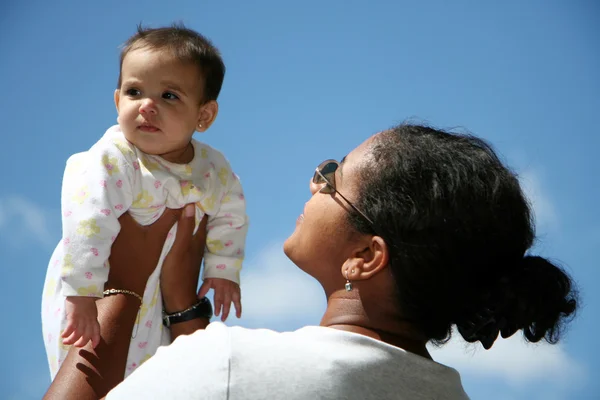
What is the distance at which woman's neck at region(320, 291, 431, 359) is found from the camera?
200 centimetres

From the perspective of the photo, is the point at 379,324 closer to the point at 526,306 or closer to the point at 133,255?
the point at 526,306

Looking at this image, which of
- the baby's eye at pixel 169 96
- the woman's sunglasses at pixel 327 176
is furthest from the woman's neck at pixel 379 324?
the baby's eye at pixel 169 96

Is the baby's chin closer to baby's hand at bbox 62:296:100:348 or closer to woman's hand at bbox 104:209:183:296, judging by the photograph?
woman's hand at bbox 104:209:183:296

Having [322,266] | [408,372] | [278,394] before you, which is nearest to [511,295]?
[408,372]

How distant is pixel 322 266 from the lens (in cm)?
215

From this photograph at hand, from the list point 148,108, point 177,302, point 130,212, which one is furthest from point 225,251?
point 148,108

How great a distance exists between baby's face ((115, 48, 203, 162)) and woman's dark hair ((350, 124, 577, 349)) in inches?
39.3

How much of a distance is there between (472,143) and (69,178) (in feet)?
4.89

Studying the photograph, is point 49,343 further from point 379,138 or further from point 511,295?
point 511,295

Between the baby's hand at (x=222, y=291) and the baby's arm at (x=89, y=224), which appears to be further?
the baby's hand at (x=222, y=291)

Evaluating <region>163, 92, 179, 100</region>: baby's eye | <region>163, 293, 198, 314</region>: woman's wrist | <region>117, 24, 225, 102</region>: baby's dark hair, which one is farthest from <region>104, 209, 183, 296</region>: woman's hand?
<region>117, 24, 225, 102</region>: baby's dark hair

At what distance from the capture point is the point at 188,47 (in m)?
2.96

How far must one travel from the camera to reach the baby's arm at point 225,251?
2.99 m

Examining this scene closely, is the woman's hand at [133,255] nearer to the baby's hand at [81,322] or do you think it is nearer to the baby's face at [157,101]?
the baby's hand at [81,322]
